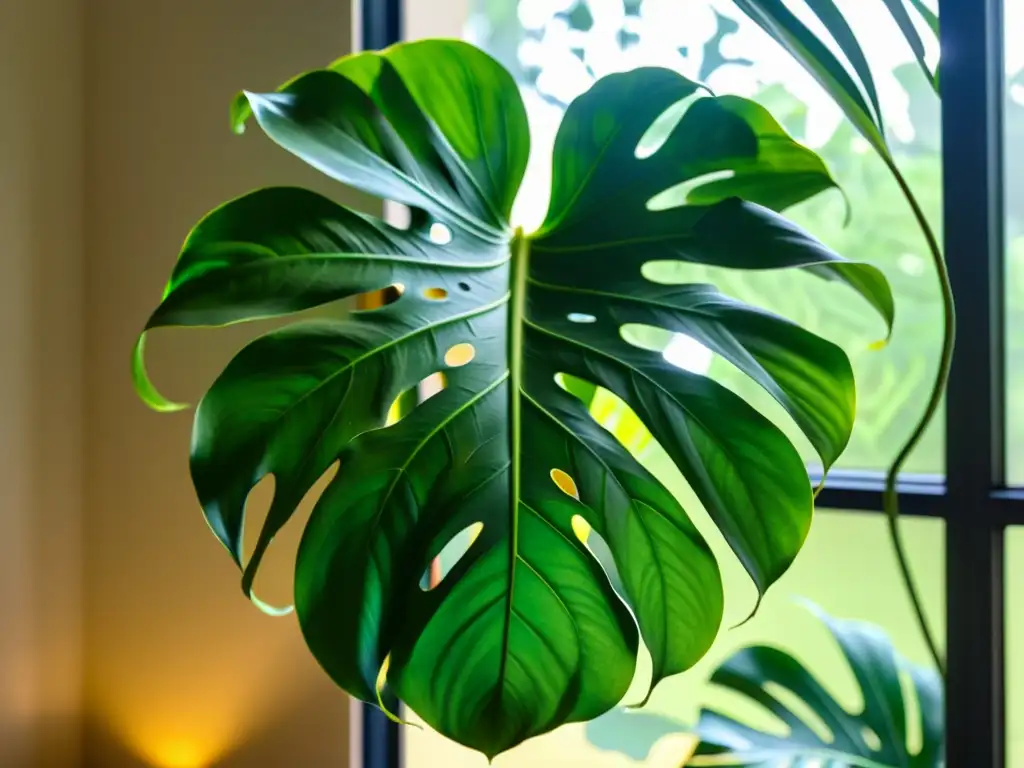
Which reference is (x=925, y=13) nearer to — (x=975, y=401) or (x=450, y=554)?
(x=975, y=401)

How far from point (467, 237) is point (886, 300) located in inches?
13.4

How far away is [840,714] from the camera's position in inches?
37.0

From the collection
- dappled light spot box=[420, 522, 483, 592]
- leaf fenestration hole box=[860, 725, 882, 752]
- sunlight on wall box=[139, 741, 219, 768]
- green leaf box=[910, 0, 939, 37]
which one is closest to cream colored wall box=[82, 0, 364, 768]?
sunlight on wall box=[139, 741, 219, 768]

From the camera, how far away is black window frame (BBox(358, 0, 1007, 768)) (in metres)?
1.00

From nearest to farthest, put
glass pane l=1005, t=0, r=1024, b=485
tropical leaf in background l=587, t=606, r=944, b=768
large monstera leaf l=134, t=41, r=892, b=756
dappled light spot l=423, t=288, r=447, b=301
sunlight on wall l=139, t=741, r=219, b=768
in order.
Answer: large monstera leaf l=134, t=41, r=892, b=756
dappled light spot l=423, t=288, r=447, b=301
tropical leaf in background l=587, t=606, r=944, b=768
glass pane l=1005, t=0, r=1024, b=485
sunlight on wall l=139, t=741, r=219, b=768

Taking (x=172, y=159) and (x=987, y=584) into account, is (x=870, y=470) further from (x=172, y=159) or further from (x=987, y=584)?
(x=172, y=159)

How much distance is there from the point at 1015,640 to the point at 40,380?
138 centimetres

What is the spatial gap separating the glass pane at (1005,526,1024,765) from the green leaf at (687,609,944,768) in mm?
190

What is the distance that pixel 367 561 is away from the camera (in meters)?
0.63

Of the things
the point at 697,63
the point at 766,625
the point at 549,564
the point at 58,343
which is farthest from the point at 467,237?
the point at 58,343

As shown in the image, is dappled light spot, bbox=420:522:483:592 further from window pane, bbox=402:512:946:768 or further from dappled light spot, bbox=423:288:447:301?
dappled light spot, bbox=423:288:447:301

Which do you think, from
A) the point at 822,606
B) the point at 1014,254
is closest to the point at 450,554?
the point at 822,606

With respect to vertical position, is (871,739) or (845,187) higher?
(845,187)

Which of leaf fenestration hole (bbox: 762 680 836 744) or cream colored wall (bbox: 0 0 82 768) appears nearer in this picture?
leaf fenestration hole (bbox: 762 680 836 744)
